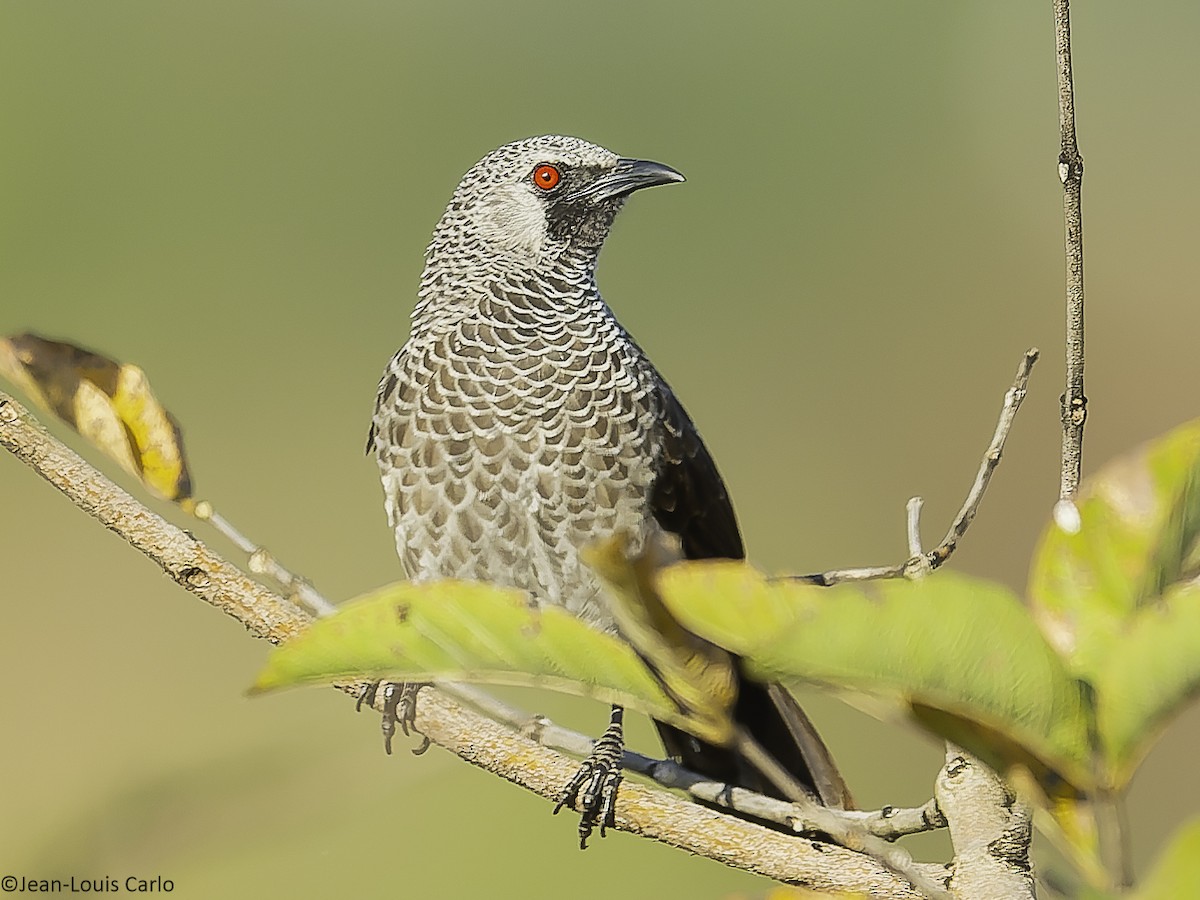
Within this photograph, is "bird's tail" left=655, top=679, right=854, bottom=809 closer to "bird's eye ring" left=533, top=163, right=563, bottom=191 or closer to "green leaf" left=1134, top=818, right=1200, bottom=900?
"bird's eye ring" left=533, top=163, right=563, bottom=191

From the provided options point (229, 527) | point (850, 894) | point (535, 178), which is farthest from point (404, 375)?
point (850, 894)

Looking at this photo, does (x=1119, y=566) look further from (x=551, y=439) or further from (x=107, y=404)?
(x=551, y=439)

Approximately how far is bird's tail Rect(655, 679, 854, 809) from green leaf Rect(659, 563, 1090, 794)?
1229 mm

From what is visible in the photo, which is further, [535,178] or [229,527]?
[535,178]

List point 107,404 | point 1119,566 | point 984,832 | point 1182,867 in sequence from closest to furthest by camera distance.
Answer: point 1182,867
point 1119,566
point 984,832
point 107,404

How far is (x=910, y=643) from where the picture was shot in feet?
1.80

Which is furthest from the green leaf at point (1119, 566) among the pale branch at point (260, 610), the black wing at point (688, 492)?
the black wing at point (688, 492)

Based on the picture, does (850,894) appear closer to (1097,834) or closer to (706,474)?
(1097,834)

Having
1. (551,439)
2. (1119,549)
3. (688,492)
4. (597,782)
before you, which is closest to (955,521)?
(1119,549)

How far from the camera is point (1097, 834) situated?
61 centimetres

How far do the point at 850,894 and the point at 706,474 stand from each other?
1.45 metres

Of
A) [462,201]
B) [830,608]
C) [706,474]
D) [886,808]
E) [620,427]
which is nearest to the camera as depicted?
[830,608]

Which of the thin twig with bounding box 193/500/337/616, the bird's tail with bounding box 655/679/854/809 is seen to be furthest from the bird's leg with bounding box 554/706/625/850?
the thin twig with bounding box 193/500/337/616

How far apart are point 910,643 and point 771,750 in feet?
5.67
